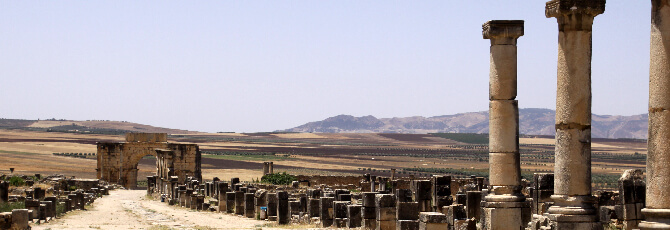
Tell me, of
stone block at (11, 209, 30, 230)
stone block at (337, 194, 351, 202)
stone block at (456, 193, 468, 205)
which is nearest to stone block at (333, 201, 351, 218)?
stone block at (337, 194, 351, 202)

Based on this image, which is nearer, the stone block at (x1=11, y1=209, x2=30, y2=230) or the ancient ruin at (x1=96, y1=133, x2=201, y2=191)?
the stone block at (x1=11, y1=209, x2=30, y2=230)

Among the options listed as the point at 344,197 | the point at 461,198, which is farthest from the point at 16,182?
the point at 461,198

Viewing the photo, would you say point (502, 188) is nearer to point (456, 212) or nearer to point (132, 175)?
point (456, 212)

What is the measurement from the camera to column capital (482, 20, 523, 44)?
A: 16469mm

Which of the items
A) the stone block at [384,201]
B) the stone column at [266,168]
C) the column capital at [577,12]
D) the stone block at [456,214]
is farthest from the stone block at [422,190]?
the stone column at [266,168]

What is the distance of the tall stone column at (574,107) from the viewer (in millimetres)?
13641

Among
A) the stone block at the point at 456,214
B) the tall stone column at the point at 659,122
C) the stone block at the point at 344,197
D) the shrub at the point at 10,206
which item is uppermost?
the tall stone column at the point at 659,122

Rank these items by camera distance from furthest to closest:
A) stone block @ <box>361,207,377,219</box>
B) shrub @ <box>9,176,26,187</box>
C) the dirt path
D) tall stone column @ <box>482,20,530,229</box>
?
shrub @ <box>9,176,26,187</box>
the dirt path
stone block @ <box>361,207,377,219</box>
tall stone column @ <box>482,20,530,229</box>

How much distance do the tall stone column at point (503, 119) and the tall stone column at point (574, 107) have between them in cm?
247

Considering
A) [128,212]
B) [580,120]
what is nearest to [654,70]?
[580,120]

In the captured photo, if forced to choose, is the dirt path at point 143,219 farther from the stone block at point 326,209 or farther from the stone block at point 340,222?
the stone block at point 340,222

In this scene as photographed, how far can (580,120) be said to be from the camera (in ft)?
45.2

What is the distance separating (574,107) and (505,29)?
3103mm

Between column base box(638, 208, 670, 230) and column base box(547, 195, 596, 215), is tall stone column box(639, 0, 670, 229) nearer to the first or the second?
column base box(638, 208, 670, 230)
